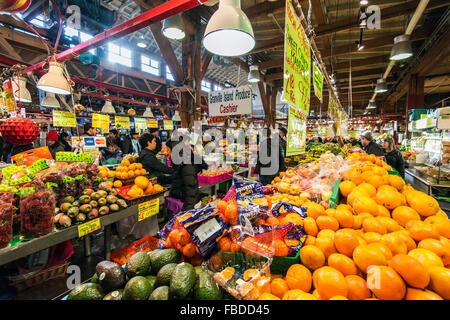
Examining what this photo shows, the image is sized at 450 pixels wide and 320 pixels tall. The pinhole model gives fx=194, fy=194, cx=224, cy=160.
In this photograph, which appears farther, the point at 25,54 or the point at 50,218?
the point at 25,54

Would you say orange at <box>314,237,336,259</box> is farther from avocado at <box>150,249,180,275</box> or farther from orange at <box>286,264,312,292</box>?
avocado at <box>150,249,180,275</box>

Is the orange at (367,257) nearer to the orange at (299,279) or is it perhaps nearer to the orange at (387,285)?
the orange at (387,285)

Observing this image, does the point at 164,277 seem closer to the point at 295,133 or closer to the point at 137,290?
the point at 137,290

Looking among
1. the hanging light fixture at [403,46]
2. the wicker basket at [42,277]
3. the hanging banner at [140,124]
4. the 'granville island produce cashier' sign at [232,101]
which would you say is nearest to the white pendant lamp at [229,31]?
the 'granville island produce cashier' sign at [232,101]

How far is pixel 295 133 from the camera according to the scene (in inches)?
92.9

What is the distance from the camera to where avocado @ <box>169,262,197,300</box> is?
2.86ft

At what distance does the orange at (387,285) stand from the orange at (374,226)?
439mm

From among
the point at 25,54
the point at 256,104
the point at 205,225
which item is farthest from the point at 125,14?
the point at 256,104

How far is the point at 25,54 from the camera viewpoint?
27.6 feet

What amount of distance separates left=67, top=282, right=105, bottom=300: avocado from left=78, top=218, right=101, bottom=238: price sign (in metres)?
1.27

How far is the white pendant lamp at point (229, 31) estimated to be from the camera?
69.8 inches

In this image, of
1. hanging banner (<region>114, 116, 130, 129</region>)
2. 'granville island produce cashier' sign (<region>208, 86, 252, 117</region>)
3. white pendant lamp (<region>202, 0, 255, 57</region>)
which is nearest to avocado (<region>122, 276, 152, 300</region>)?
white pendant lamp (<region>202, 0, 255, 57</region>)
